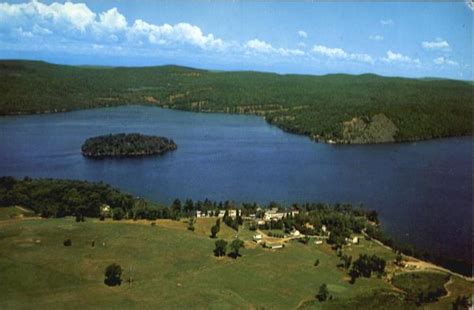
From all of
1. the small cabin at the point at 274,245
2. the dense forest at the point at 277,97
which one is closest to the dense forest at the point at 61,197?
the small cabin at the point at 274,245

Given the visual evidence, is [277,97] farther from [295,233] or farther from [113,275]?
[113,275]

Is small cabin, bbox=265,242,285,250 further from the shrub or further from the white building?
Result: the shrub

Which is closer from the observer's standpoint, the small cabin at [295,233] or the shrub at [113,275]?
the shrub at [113,275]

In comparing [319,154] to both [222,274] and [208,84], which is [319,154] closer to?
[222,274]

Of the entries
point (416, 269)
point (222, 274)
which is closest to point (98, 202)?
point (222, 274)

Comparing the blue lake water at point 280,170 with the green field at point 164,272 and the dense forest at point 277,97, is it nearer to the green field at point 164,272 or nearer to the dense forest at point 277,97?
the dense forest at point 277,97
